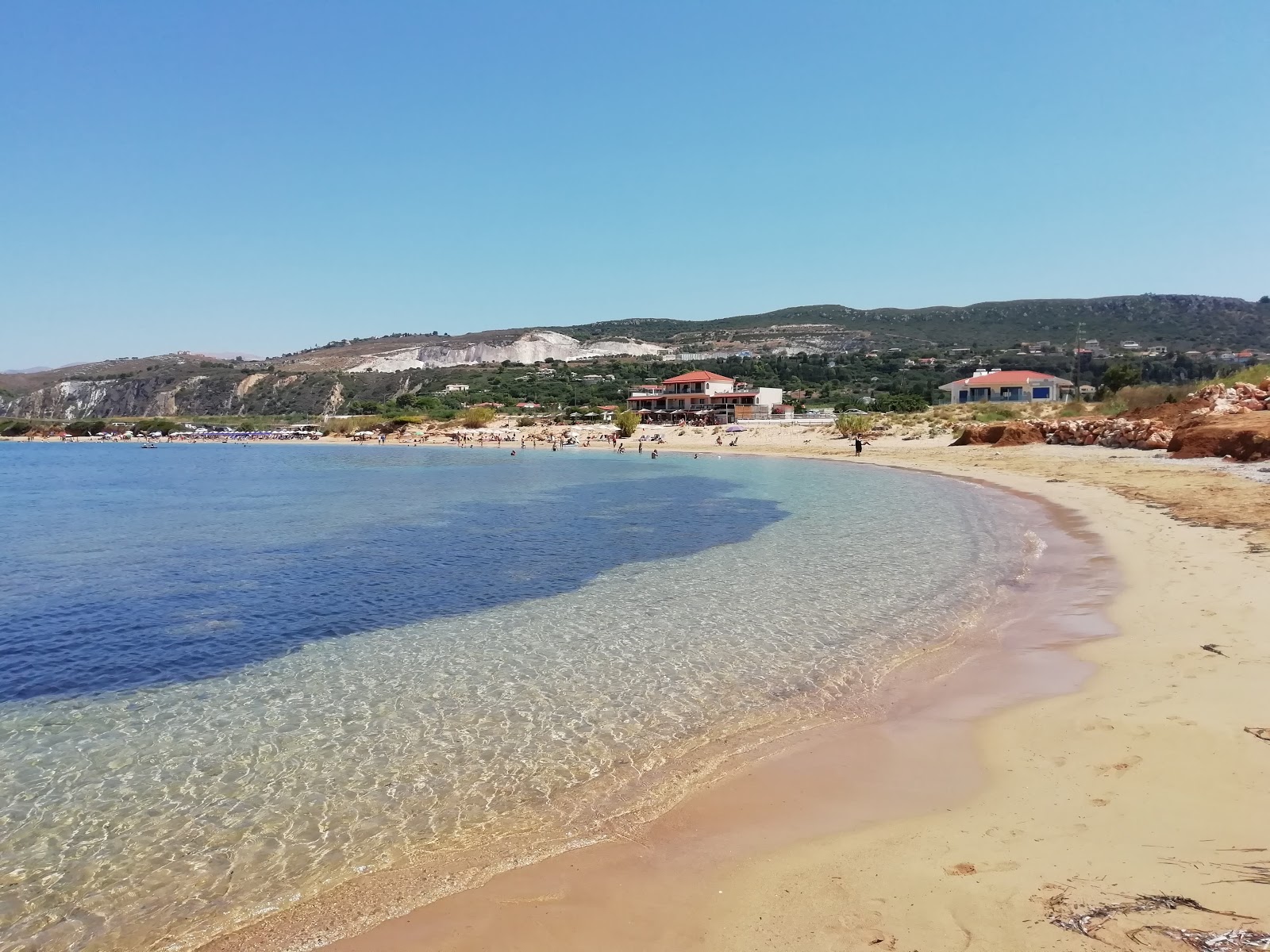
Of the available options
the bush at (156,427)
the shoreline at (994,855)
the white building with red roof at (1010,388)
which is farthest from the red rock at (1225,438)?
the bush at (156,427)

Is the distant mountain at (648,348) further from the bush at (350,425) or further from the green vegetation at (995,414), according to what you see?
the green vegetation at (995,414)

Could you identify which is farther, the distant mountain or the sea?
the distant mountain

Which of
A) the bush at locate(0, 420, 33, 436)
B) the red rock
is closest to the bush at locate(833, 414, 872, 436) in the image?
the red rock

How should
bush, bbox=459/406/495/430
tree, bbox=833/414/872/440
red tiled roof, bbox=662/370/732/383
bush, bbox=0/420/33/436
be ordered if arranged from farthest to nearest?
1. bush, bbox=0/420/33/436
2. red tiled roof, bbox=662/370/732/383
3. bush, bbox=459/406/495/430
4. tree, bbox=833/414/872/440

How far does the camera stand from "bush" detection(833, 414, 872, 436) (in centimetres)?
5538

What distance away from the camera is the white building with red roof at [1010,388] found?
67562 millimetres

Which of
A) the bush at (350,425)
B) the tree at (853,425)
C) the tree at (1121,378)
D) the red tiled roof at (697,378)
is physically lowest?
the tree at (853,425)

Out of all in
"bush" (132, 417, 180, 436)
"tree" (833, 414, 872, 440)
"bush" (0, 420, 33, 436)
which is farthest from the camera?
"bush" (0, 420, 33, 436)

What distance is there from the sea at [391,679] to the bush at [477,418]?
2407 inches

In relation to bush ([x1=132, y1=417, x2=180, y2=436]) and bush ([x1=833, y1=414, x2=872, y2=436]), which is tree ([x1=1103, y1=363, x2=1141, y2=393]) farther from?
bush ([x1=132, y1=417, x2=180, y2=436])

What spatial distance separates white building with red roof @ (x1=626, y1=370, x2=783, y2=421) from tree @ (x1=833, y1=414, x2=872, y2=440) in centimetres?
2009

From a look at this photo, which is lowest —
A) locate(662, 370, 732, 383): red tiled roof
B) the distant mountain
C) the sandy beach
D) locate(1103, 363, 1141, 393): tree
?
the sandy beach

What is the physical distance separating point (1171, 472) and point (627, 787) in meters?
25.3

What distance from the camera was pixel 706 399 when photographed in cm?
8419
